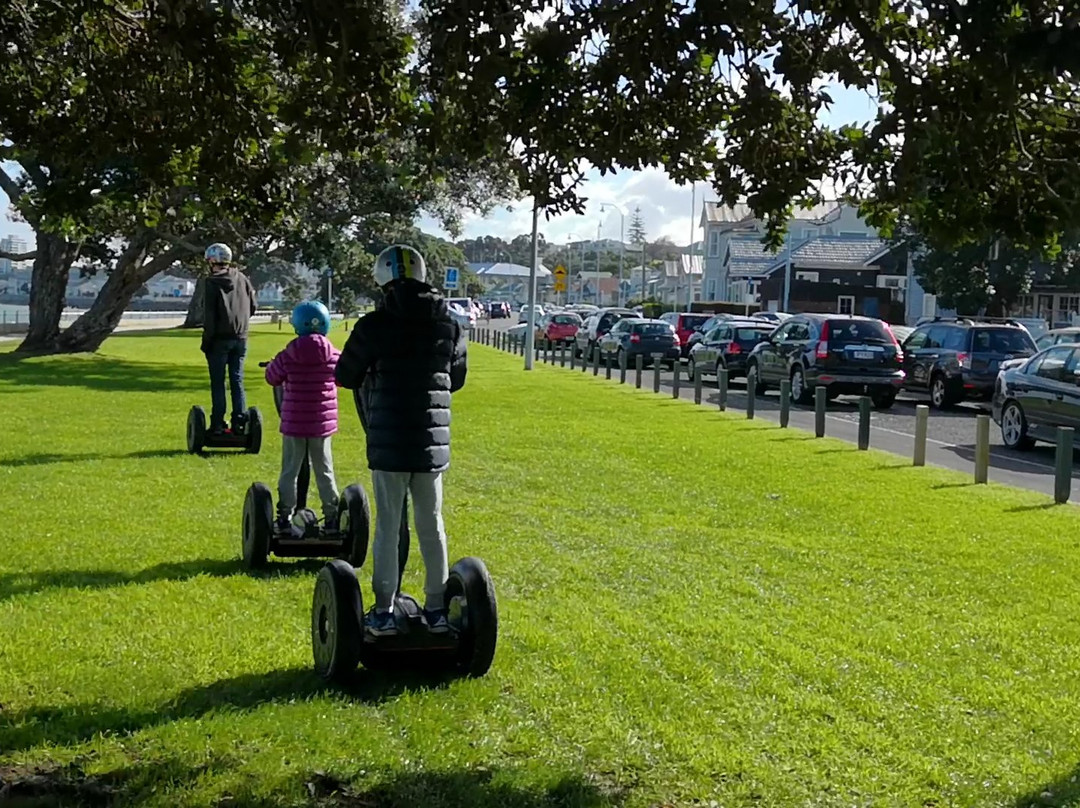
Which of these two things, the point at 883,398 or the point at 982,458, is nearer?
the point at 982,458

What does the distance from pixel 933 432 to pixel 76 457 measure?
1266 centimetres

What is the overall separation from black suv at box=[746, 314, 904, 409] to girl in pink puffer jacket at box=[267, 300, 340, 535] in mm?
16834

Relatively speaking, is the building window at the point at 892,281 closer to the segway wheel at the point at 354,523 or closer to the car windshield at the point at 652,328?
the car windshield at the point at 652,328

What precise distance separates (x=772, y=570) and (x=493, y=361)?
30189 millimetres

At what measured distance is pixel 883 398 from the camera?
25219 mm

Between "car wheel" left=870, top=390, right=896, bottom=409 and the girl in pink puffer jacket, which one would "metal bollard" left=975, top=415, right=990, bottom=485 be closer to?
the girl in pink puffer jacket

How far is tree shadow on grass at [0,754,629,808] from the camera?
15.8 ft

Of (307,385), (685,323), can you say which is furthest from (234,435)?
(685,323)

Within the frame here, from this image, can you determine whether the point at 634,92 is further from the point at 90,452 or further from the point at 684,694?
the point at 90,452

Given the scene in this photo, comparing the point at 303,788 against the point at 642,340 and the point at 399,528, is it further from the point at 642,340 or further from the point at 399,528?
the point at 642,340

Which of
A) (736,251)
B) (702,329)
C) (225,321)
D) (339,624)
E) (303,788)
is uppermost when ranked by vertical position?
(736,251)

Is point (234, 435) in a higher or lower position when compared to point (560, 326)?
lower

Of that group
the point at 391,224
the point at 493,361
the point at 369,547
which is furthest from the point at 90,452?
the point at 493,361

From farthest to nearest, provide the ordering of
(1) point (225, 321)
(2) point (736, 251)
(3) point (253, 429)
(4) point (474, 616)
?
(2) point (736, 251) < (3) point (253, 429) < (1) point (225, 321) < (4) point (474, 616)
